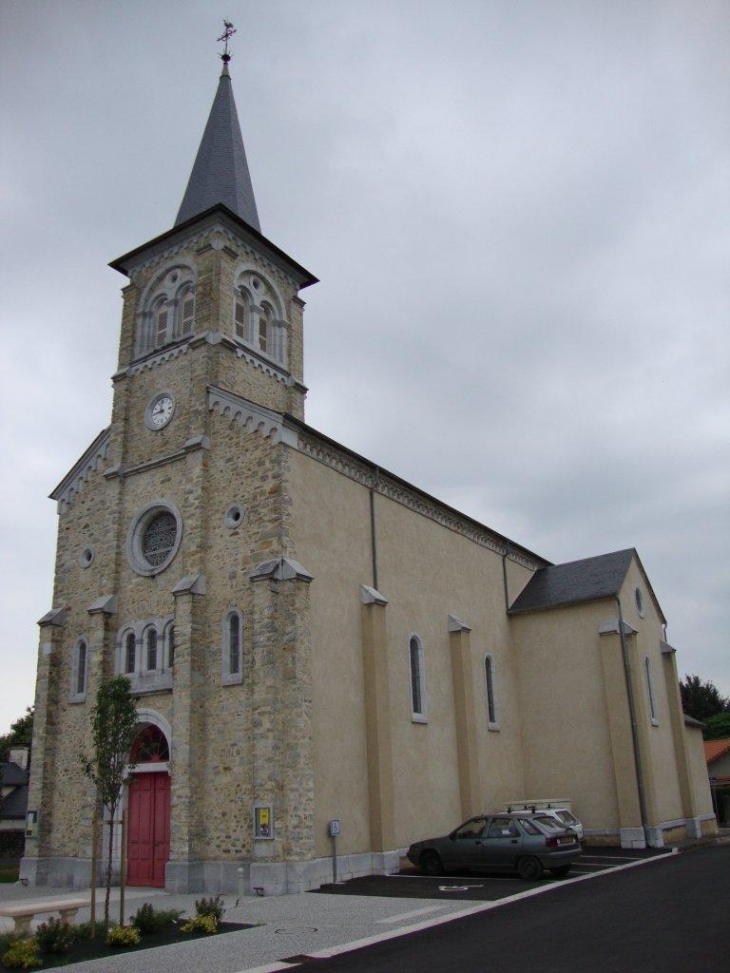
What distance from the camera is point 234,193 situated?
27.1m

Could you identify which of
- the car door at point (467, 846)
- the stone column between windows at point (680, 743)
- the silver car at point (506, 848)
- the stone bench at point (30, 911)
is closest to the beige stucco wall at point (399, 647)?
the silver car at point (506, 848)

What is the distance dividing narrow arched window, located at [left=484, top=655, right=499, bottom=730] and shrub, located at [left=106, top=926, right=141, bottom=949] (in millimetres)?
16786

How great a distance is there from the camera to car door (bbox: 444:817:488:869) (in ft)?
61.8

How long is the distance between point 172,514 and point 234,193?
11.3 meters

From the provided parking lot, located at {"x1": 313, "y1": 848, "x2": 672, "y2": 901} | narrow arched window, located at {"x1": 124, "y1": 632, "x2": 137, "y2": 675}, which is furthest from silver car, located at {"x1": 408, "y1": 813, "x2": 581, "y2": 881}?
narrow arched window, located at {"x1": 124, "y1": 632, "x2": 137, "y2": 675}

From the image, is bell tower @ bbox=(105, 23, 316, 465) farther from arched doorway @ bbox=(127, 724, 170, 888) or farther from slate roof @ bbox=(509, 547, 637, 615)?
slate roof @ bbox=(509, 547, 637, 615)

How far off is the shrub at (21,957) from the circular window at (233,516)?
34.5 feet

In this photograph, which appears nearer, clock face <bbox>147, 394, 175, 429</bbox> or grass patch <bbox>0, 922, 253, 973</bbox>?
grass patch <bbox>0, 922, 253, 973</bbox>

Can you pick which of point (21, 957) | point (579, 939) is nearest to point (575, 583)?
point (579, 939)

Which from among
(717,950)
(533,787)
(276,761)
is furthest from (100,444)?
(717,950)

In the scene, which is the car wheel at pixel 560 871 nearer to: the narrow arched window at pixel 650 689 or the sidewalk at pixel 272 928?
the sidewalk at pixel 272 928

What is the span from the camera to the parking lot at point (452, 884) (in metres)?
16.0

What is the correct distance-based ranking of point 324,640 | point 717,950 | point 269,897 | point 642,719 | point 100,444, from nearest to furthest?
point 717,950, point 269,897, point 324,640, point 100,444, point 642,719

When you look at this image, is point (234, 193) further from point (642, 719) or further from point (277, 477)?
point (642, 719)
